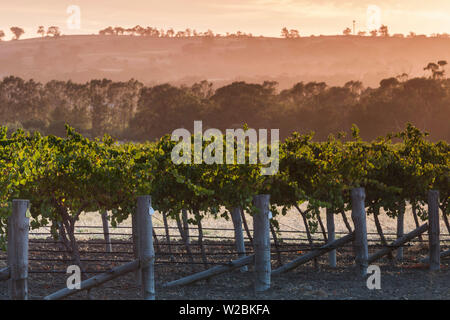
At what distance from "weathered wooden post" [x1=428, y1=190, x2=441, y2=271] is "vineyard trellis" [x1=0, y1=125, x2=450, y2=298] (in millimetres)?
20

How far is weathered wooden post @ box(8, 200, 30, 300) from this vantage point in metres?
9.62

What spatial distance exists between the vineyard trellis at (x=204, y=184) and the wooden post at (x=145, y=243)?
0.02 m

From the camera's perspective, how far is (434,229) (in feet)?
46.0

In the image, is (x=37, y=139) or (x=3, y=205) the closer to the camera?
(x=3, y=205)

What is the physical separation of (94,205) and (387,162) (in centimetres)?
674

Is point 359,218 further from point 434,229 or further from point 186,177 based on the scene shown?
point 186,177

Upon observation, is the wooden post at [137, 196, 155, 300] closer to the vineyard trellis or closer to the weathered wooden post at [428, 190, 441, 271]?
the vineyard trellis

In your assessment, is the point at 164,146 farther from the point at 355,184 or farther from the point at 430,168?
the point at 430,168

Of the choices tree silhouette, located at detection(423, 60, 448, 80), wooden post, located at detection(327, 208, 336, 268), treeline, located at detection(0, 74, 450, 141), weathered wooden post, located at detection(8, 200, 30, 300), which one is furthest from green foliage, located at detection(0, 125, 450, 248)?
tree silhouette, located at detection(423, 60, 448, 80)

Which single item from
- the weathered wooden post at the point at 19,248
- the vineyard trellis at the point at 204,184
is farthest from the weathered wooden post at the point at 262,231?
the weathered wooden post at the point at 19,248

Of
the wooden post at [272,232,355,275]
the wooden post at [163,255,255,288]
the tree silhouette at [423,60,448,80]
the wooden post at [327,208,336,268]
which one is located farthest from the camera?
the tree silhouette at [423,60,448,80]
